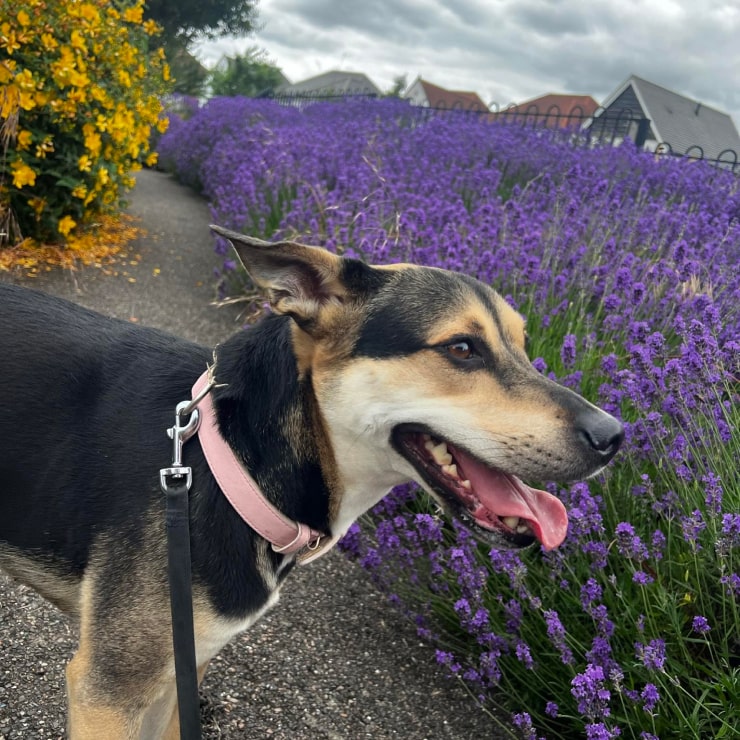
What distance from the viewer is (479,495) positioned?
2068mm

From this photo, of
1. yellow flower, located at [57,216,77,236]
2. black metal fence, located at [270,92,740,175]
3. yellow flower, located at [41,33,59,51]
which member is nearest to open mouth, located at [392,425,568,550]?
yellow flower, located at [41,33,59,51]

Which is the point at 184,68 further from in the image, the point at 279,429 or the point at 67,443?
the point at 279,429

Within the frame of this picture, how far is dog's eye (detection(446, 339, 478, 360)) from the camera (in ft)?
6.90

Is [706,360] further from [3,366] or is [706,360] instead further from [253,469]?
[3,366]

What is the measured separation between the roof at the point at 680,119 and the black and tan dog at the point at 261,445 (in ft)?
134

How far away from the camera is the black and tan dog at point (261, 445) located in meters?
1.94

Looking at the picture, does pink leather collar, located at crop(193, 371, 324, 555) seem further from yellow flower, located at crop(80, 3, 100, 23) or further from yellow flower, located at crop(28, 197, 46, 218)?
yellow flower, located at crop(80, 3, 100, 23)

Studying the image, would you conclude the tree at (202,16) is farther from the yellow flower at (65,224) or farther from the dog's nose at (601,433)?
the dog's nose at (601,433)

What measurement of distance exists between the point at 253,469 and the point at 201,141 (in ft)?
41.3

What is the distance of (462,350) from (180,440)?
931 millimetres

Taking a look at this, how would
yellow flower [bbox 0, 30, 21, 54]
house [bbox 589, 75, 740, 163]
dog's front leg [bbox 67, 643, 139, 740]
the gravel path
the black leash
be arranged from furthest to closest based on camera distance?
house [bbox 589, 75, 740, 163]
yellow flower [bbox 0, 30, 21, 54]
the gravel path
dog's front leg [bbox 67, 643, 139, 740]
the black leash

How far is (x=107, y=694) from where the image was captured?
74.6 inches

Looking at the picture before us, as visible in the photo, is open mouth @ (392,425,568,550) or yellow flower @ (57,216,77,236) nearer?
open mouth @ (392,425,568,550)

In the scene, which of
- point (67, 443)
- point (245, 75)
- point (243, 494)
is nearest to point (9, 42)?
point (67, 443)
